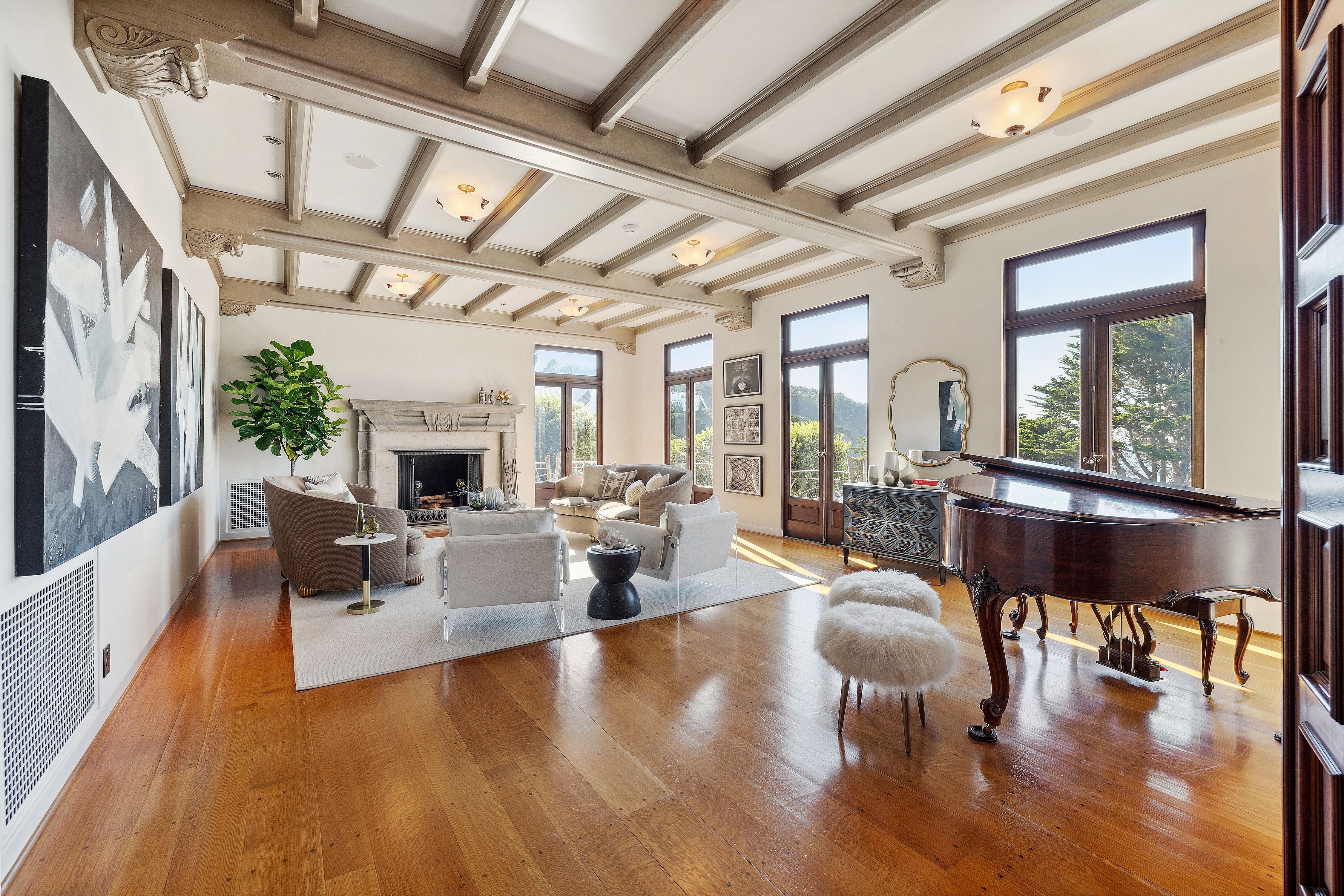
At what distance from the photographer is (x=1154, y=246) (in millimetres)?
4406

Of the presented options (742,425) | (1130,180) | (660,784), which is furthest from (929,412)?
(660,784)

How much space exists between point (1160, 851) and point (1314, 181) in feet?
6.47

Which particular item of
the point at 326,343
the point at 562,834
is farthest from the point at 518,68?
the point at 326,343

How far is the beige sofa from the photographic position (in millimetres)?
6301

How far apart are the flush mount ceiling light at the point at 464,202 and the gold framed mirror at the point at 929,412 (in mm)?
4228

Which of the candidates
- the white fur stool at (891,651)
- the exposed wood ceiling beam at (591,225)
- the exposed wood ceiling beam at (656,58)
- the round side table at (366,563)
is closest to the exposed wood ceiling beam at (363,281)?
the exposed wood ceiling beam at (591,225)

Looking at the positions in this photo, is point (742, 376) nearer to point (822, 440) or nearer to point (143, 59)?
point (822, 440)

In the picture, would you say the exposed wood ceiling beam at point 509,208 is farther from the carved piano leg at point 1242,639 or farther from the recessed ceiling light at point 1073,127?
the carved piano leg at point 1242,639

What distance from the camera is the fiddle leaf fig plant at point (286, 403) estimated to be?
6.83 meters

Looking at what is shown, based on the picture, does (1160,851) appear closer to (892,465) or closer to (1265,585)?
(1265,585)

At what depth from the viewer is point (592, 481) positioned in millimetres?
7777

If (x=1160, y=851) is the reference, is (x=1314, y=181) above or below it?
above

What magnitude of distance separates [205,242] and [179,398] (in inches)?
60.2

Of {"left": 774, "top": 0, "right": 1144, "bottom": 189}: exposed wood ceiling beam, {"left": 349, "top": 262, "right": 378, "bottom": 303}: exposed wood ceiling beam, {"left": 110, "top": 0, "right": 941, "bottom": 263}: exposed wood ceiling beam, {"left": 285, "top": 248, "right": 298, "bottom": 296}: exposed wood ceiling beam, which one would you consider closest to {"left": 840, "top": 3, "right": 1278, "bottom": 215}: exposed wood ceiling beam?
{"left": 774, "top": 0, "right": 1144, "bottom": 189}: exposed wood ceiling beam
